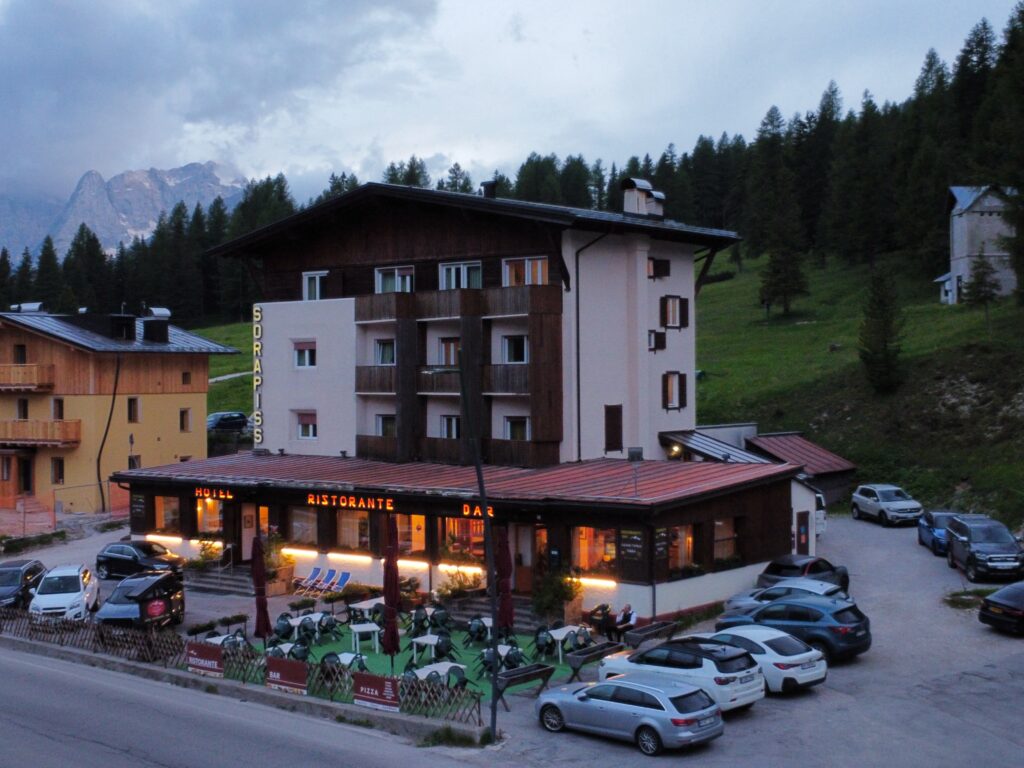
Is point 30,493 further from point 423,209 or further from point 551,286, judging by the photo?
point 551,286

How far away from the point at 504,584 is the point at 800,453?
85.8 ft

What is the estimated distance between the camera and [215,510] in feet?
146

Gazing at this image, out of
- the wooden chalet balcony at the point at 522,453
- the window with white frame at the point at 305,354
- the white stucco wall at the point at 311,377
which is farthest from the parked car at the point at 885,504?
the window with white frame at the point at 305,354

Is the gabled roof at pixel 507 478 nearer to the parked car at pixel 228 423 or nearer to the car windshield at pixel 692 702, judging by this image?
the car windshield at pixel 692 702

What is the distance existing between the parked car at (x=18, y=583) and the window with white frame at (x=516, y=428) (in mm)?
17218

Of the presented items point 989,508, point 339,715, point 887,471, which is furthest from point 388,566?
point 887,471

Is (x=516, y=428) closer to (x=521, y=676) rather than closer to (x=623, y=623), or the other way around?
(x=623, y=623)

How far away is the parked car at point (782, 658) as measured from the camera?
23438 millimetres

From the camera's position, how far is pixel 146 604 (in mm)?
32812

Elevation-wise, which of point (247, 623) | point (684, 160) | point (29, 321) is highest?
point (684, 160)

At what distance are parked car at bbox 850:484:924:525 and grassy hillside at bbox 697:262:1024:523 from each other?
1.96 m

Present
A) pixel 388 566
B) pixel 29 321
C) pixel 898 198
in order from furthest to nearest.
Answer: pixel 898 198
pixel 29 321
pixel 388 566

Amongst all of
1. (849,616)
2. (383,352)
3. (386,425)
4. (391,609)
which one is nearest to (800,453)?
(386,425)

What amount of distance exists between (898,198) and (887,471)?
48831 millimetres
